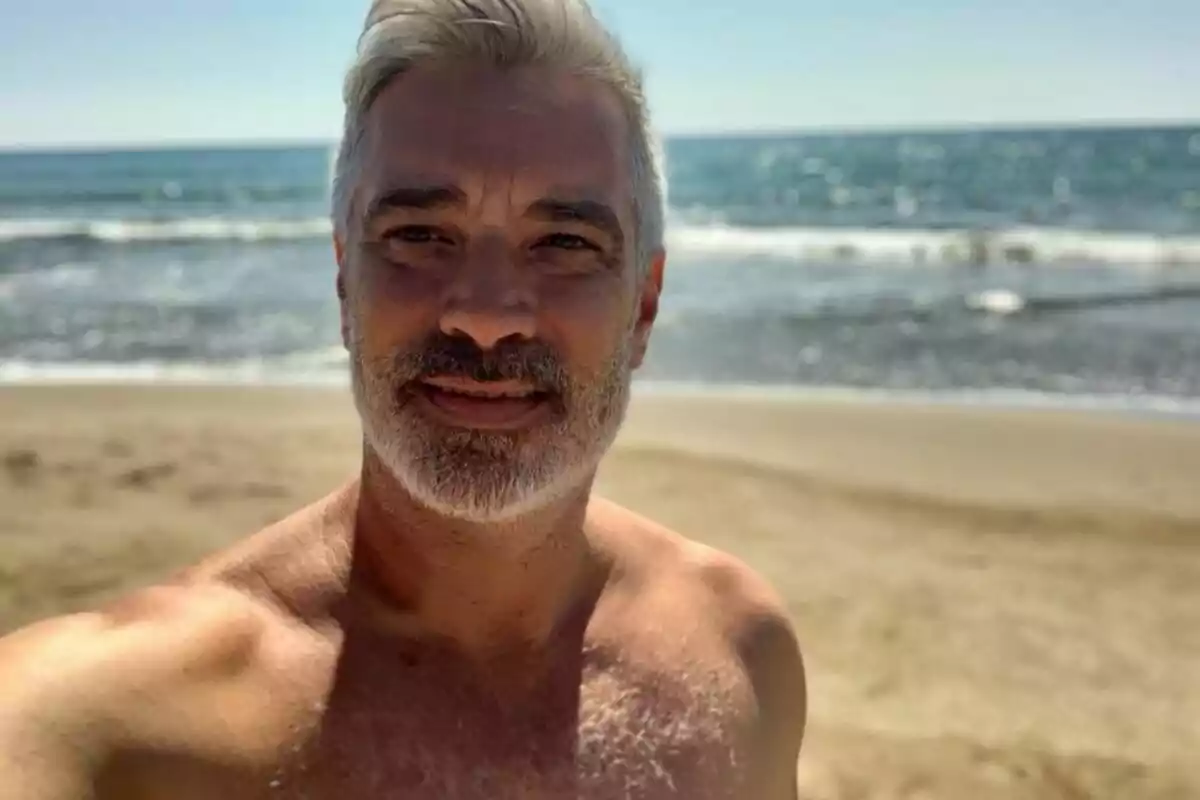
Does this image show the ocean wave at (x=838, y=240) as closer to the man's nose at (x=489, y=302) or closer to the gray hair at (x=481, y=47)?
the gray hair at (x=481, y=47)

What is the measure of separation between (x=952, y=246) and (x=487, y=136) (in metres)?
16.8

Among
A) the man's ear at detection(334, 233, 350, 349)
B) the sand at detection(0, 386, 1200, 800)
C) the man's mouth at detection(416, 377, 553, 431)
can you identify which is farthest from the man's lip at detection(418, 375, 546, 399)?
the sand at detection(0, 386, 1200, 800)

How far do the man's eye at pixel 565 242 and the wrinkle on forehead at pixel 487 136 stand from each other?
0.18ft

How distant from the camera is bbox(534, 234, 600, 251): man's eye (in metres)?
1.55

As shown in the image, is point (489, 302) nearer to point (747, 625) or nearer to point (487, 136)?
point (487, 136)

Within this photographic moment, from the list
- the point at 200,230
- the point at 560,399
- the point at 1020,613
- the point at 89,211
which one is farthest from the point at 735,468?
the point at 89,211

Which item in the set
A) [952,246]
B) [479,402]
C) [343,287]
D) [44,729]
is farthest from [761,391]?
[952,246]

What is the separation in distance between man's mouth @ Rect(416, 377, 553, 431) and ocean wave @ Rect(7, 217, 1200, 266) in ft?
37.4

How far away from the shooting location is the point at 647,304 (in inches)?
70.8

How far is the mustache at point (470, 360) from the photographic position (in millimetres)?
1485

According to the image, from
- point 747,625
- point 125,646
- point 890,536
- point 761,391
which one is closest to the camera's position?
point 125,646

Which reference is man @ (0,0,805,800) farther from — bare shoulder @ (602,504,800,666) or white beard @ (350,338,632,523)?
bare shoulder @ (602,504,800,666)

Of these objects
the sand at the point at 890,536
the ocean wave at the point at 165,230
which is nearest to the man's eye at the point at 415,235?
the sand at the point at 890,536

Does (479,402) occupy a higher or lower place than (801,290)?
higher
